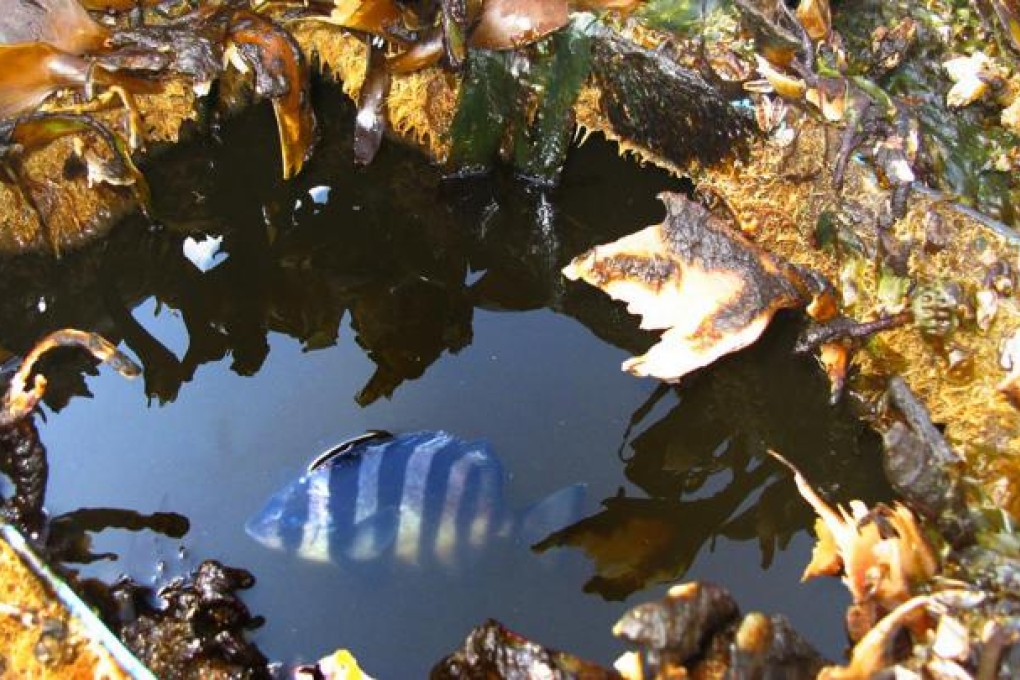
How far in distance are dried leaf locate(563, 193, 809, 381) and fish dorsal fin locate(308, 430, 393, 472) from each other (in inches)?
15.2

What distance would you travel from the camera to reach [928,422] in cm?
140

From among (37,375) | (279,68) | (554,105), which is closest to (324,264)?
(279,68)

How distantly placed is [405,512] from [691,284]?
1.81 feet

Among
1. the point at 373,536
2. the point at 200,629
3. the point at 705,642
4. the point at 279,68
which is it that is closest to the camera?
the point at 705,642

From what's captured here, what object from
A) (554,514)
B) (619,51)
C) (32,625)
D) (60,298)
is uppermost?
(619,51)

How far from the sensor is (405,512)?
1.51m

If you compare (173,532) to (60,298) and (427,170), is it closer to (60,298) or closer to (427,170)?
(60,298)

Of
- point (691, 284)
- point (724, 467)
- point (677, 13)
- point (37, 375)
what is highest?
point (677, 13)

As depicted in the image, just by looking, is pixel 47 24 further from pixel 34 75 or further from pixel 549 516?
pixel 549 516

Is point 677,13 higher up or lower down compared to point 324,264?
higher up

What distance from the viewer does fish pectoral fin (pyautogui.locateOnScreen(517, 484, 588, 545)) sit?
4.89 feet

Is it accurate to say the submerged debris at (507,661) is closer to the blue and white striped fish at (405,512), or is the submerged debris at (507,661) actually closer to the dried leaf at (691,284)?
the blue and white striped fish at (405,512)

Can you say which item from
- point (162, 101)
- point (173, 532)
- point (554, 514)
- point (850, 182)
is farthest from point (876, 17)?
point (173, 532)

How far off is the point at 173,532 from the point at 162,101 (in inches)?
34.0
